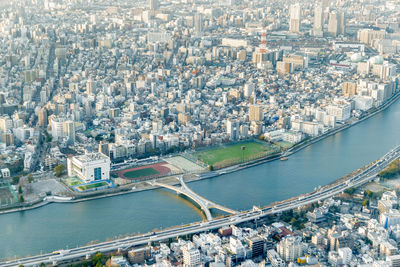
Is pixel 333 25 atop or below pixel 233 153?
atop

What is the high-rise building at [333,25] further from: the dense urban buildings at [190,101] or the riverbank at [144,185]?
the riverbank at [144,185]

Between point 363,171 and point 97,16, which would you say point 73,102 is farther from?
point 97,16

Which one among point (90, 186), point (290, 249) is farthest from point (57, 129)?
point (290, 249)

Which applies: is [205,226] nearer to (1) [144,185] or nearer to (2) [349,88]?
(1) [144,185]

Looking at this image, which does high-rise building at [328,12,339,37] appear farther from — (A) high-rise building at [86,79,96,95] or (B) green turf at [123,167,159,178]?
(B) green turf at [123,167,159,178]

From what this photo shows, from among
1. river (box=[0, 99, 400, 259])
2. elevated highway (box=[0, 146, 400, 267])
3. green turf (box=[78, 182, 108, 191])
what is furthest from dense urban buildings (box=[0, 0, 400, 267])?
river (box=[0, 99, 400, 259])

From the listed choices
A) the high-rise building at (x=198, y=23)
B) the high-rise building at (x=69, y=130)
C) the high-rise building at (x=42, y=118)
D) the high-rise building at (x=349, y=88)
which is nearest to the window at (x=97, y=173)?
the high-rise building at (x=69, y=130)
